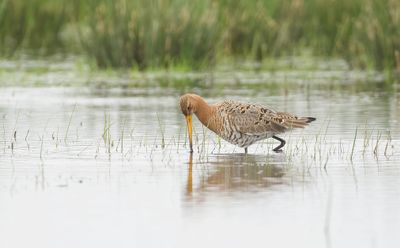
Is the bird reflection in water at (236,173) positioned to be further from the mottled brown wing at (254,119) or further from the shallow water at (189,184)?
the mottled brown wing at (254,119)

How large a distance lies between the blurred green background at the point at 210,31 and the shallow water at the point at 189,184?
15.8ft

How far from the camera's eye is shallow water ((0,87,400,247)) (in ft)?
22.6

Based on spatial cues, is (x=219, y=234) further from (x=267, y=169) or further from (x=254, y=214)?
(x=267, y=169)

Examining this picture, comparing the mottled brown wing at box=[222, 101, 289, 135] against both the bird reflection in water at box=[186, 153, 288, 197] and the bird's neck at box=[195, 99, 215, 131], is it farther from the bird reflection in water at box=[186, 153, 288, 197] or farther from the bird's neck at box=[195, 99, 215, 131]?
the bird reflection in water at box=[186, 153, 288, 197]

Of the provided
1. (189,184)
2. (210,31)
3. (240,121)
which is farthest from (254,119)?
(210,31)

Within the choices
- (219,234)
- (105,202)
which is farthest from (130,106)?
(219,234)

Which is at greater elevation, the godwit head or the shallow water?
the godwit head

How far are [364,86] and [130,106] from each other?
13.1ft

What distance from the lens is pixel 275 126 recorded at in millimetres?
10875

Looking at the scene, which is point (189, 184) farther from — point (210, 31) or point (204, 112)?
point (210, 31)

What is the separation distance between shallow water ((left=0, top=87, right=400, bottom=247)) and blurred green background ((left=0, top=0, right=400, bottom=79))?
15.8 feet

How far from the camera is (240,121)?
10.7m

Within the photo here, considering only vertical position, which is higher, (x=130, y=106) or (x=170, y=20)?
(x=170, y=20)

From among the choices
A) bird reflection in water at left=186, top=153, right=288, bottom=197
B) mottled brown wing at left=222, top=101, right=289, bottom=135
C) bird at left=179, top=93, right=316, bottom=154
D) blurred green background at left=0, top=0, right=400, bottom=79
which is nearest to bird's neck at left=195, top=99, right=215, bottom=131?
bird at left=179, top=93, right=316, bottom=154
